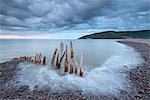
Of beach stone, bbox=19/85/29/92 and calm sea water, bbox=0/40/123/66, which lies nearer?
beach stone, bbox=19/85/29/92

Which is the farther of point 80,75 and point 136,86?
point 80,75

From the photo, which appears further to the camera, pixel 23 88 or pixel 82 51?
pixel 82 51

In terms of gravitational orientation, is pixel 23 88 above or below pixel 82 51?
above

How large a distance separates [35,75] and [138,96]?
10.3 m

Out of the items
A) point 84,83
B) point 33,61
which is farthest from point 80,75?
point 33,61

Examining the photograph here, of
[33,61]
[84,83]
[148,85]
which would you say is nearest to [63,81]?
[84,83]

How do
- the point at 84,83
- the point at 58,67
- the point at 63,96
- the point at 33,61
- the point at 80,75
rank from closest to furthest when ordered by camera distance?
the point at 63,96, the point at 84,83, the point at 80,75, the point at 58,67, the point at 33,61

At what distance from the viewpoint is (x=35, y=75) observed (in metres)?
16.2

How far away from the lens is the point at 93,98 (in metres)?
10.3

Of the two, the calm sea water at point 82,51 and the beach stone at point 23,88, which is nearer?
the beach stone at point 23,88

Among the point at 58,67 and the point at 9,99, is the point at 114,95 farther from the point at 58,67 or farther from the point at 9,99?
the point at 58,67

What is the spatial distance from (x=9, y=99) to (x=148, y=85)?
1019cm

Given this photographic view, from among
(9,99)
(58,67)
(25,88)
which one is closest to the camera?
(9,99)

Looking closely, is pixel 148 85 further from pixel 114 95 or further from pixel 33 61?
pixel 33 61
